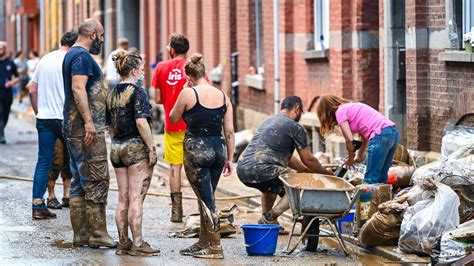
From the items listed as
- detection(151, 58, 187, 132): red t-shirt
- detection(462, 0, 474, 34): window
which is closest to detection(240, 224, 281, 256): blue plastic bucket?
detection(151, 58, 187, 132): red t-shirt

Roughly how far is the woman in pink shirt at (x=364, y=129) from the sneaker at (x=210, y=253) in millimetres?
1880

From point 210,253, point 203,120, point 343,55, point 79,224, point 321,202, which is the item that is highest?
point 343,55

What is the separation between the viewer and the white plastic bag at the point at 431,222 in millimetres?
12289

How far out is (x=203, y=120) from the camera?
41.0 ft

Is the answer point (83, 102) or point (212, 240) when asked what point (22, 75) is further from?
point (212, 240)

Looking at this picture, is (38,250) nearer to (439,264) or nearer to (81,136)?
(81,136)

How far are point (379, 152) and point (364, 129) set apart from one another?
0.29 m

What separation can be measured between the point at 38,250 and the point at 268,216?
2.35 m

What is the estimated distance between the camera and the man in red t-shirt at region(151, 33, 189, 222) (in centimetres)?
1508

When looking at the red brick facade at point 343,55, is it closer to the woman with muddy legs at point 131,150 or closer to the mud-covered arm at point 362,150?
the mud-covered arm at point 362,150

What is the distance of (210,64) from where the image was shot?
28.8 m

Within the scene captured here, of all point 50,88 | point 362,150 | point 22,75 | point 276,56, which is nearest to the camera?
point 362,150

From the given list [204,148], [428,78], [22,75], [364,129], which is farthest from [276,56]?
[22,75]

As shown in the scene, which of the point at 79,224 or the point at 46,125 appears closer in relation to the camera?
the point at 79,224
